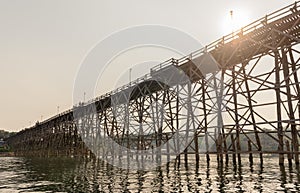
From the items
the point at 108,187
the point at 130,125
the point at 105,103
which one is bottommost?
the point at 108,187

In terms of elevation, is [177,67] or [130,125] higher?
[177,67]

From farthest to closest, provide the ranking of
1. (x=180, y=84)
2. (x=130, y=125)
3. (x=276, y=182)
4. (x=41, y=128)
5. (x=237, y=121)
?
(x=41, y=128)
(x=130, y=125)
(x=180, y=84)
(x=237, y=121)
(x=276, y=182)

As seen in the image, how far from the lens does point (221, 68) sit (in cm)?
1884

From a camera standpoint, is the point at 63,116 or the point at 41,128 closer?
the point at 63,116

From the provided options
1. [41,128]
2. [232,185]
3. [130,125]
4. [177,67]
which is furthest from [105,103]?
[41,128]

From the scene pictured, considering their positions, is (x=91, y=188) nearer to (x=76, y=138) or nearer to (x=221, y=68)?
(x=221, y=68)

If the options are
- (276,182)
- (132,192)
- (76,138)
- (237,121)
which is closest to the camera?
(132,192)

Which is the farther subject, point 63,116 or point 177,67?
point 63,116

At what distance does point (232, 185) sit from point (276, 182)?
194 cm

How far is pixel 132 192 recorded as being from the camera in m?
10.3

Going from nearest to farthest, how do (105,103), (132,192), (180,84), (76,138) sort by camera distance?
(132,192) → (180,84) → (105,103) → (76,138)

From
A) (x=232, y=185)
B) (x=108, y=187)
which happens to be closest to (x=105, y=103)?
(x=108, y=187)

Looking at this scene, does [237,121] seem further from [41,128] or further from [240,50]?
[41,128]

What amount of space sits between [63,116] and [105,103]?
17488 mm
